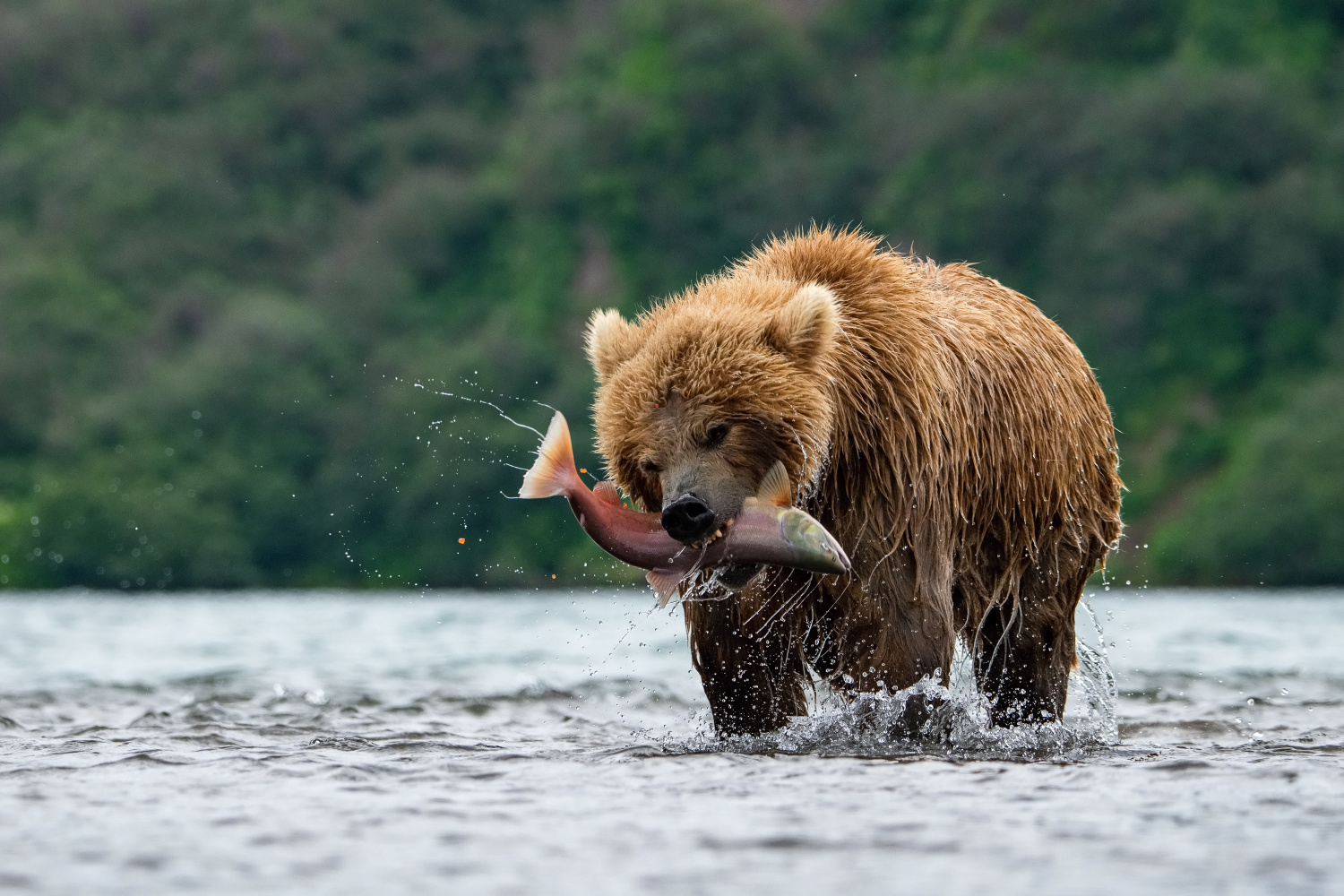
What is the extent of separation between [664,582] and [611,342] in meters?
0.89

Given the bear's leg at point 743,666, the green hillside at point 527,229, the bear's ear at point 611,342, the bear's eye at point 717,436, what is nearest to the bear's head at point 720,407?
the bear's eye at point 717,436

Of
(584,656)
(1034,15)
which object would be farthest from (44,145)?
(584,656)

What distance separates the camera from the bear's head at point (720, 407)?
6289mm

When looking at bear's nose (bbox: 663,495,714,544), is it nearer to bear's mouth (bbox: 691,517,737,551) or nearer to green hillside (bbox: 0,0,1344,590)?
bear's mouth (bbox: 691,517,737,551)

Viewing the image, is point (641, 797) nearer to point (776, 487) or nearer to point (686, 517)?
point (686, 517)

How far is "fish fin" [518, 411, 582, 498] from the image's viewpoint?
6.52m

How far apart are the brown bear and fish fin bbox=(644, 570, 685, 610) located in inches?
7.4

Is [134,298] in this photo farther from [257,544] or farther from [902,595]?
[902,595]

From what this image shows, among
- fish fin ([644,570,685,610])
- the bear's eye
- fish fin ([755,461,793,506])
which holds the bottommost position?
fish fin ([644,570,685,610])

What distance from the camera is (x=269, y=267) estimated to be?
6756 centimetres

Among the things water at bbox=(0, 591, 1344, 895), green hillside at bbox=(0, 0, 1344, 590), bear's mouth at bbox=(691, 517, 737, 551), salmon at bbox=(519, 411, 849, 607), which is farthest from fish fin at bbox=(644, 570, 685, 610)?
green hillside at bbox=(0, 0, 1344, 590)

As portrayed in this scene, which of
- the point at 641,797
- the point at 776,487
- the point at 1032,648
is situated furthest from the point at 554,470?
the point at 1032,648

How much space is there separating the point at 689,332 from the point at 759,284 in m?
0.46

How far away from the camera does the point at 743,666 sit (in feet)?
22.7
